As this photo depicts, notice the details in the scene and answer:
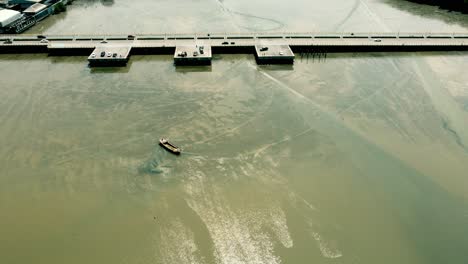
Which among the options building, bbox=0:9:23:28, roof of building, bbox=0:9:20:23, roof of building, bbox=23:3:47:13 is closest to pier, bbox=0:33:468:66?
building, bbox=0:9:23:28

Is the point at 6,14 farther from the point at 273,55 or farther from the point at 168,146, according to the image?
the point at 273,55

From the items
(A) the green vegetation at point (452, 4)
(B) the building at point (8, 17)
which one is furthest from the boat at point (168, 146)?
(A) the green vegetation at point (452, 4)

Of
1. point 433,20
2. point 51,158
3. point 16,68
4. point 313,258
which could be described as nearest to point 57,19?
point 16,68

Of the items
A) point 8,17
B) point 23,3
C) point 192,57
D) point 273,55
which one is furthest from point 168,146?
point 23,3

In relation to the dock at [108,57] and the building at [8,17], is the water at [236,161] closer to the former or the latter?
the dock at [108,57]

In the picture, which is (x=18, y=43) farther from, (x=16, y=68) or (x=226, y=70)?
(x=226, y=70)

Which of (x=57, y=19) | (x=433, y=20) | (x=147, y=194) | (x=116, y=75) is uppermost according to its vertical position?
(x=57, y=19)
